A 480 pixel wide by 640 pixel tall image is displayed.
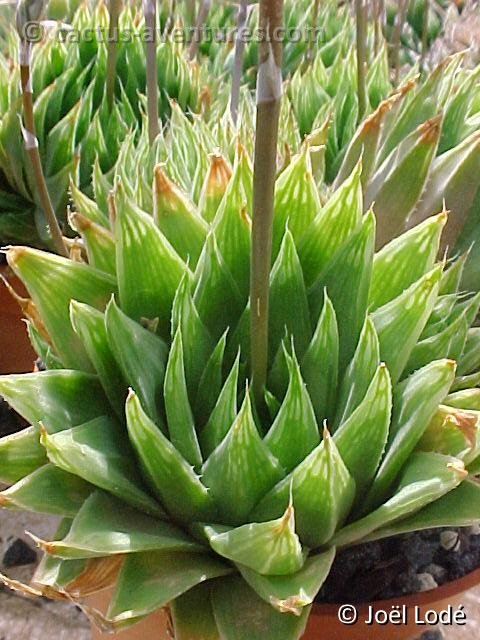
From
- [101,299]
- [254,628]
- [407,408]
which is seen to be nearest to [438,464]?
[407,408]

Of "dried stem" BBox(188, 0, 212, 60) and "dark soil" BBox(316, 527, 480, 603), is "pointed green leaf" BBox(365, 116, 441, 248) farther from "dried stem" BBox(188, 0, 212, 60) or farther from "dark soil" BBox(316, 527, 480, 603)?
"dried stem" BBox(188, 0, 212, 60)

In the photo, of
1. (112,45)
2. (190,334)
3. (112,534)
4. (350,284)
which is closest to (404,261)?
(350,284)

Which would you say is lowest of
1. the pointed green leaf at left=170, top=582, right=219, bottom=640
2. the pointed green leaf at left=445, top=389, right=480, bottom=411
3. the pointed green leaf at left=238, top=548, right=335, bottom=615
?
the pointed green leaf at left=170, top=582, right=219, bottom=640

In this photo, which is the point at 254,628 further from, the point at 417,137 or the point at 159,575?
the point at 417,137

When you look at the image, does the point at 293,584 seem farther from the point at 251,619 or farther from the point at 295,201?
the point at 295,201

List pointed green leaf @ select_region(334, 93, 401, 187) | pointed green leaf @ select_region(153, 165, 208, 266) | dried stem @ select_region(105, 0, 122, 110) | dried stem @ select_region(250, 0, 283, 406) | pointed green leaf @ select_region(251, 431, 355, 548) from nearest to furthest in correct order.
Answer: dried stem @ select_region(250, 0, 283, 406), pointed green leaf @ select_region(251, 431, 355, 548), pointed green leaf @ select_region(153, 165, 208, 266), pointed green leaf @ select_region(334, 93, 401, 187), dried stem @ select_region(105, 0, 122, 110)

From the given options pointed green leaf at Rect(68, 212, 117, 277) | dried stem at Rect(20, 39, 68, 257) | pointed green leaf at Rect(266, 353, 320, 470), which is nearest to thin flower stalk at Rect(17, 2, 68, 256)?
dried stem at Rect(20, 39, 68, 257)
